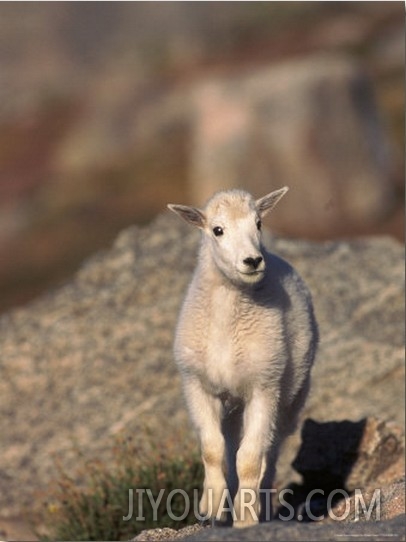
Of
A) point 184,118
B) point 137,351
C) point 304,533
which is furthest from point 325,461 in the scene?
point 184,118

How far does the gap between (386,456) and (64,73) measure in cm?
7694

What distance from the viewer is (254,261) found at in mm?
9172

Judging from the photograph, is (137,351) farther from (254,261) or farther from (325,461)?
(254,261)

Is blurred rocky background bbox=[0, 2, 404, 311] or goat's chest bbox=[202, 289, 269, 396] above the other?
blurred rocky background bbox=[0, 2, 404, 311]

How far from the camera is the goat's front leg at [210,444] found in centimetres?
963

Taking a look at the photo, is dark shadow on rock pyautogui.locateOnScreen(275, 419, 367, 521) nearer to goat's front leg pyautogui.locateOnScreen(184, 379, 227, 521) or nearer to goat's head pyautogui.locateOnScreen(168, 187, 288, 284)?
goat's front leg pyautogui.locateOnScreen(184, 379, 227, 521)

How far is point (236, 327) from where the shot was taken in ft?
32.1

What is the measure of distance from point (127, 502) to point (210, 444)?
2659 millimetres

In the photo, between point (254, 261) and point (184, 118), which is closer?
point (254, 261)

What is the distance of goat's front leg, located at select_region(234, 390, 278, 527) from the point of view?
9406mm

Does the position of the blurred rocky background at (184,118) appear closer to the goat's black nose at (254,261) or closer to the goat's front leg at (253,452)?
the goat's front leg at (253,452)

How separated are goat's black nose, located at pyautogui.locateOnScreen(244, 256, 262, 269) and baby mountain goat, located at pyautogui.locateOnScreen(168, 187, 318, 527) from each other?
0.15m

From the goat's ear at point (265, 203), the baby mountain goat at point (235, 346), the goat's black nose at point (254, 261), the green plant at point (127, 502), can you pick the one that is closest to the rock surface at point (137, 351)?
the green plant at point (127, 502)

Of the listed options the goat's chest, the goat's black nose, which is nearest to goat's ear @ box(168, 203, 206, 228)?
the goat's chest
